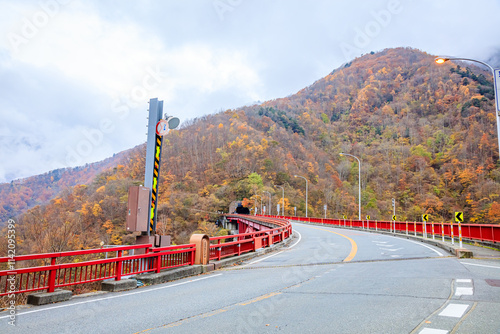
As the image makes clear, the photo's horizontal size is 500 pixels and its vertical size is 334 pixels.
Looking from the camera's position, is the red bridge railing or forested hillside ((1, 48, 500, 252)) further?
forested hillside ((1, 48, 500, 252))

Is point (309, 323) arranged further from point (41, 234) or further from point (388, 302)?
point (41, 234)

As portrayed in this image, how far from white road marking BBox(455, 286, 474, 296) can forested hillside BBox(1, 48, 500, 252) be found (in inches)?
1266

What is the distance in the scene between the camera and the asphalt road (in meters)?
4.96

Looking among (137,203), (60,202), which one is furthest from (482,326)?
(60,202)

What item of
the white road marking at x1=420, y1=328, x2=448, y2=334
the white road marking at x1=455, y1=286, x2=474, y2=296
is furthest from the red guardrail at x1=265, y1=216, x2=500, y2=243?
the white road marking at x1=420, y1=328, x2=448, y2=334

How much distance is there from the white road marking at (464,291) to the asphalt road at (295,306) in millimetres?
19

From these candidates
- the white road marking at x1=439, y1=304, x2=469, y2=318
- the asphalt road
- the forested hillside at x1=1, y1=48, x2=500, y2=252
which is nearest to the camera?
the asphalt road

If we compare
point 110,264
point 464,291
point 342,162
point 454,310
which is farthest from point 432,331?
point 342,162

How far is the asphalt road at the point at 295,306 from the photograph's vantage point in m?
4.96

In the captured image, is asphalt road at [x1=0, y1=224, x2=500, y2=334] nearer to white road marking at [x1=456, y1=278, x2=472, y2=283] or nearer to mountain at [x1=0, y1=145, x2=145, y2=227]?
white road marking at [x1=456, y1=278, x2=472, y2=283]

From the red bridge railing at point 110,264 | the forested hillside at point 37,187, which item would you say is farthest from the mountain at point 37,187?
the red bridge railing at point 110,264

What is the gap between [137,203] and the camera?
33.0ft

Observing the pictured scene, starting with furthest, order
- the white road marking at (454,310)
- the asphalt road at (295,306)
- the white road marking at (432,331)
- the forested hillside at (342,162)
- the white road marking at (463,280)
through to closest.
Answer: the forested hillside at (342,162)
the white road marking at (463,280)
the white road marking at (454,310)
the asphalt road at (295,306)
the white road marking at (432,331)

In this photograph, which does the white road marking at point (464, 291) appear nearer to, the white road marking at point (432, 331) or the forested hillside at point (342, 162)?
the white road marking at point (432, 331)
